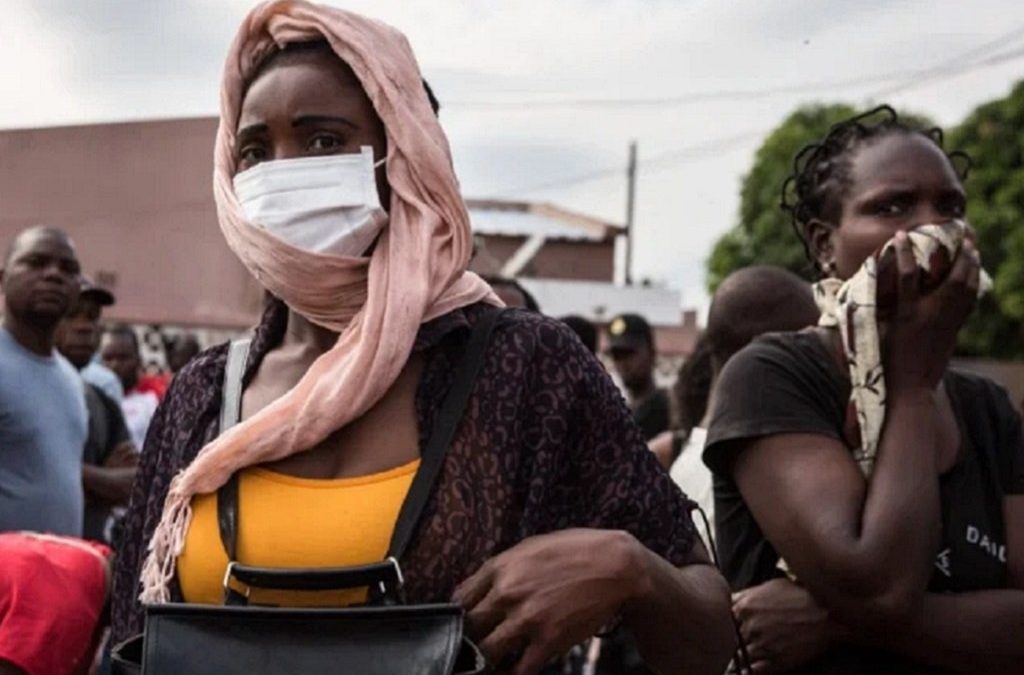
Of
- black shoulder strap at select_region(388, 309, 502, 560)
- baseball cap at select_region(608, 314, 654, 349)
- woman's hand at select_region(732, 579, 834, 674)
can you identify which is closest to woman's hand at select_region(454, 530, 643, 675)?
black shoulder strap at select_region(388, 309, 502, 560)

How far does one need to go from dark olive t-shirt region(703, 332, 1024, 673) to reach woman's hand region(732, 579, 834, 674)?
0.06 metres

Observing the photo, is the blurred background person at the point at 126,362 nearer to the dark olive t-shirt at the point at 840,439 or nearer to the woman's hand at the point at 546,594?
the dark olive t-shirt at the point at 840,439

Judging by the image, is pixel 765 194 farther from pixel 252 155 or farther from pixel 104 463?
pixel 252 155

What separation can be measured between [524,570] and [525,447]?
213 mm

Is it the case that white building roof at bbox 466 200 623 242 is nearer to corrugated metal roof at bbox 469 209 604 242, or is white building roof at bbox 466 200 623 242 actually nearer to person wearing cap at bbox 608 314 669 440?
corrugated metal roof at bbox 469 209 604 242

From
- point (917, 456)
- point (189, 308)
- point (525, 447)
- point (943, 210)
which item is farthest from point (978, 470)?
Result: point (189, 308)

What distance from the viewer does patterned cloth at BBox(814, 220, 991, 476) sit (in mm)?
2752

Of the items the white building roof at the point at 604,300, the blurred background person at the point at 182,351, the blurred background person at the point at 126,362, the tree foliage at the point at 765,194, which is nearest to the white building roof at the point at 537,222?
the white building roof at the point at 604,300

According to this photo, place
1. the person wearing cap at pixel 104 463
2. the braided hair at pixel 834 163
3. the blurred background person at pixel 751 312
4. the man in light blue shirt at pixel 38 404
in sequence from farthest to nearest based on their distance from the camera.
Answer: the person wearing cap at pixel 104 463
the man in light blue shirt at pixel 38 404
the blurred background person at pixel 751 312
the braided hair at pixel 834 163

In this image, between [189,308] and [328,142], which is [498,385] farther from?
[189,308]

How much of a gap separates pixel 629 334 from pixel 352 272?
6.14m

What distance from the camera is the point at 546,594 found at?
1949 mm

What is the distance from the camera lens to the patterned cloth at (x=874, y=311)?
275cm

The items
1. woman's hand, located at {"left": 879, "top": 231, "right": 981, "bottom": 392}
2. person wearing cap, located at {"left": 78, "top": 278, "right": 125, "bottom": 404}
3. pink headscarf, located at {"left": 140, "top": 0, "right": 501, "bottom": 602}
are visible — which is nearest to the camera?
pink headscarf, located at {"left": 140, "top": 0, "right": 501, "bottom": 602}
